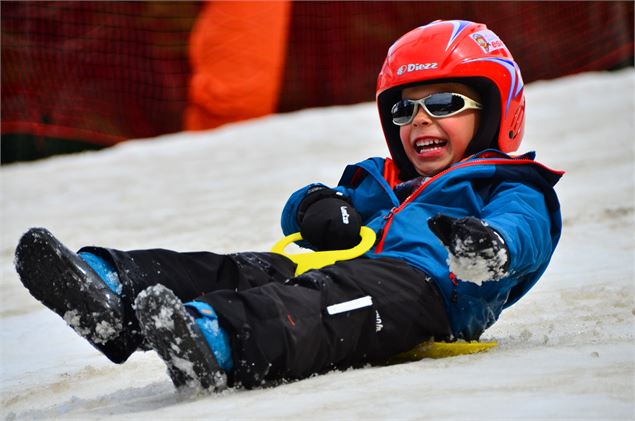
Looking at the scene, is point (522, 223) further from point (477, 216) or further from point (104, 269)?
point (104, 269)

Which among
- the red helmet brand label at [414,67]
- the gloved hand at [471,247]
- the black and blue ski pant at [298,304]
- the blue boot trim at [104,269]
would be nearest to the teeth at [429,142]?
the red helmet brand label at [414,67]

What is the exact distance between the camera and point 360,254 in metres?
3.24

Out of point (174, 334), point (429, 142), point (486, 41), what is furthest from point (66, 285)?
point (486, 41)

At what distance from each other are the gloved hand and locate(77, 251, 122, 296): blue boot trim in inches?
35.9

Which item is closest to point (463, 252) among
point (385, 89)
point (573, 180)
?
point (385, 89)

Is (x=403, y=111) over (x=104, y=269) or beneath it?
over

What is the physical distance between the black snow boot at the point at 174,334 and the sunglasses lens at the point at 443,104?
138cm

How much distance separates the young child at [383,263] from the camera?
8.69 ft

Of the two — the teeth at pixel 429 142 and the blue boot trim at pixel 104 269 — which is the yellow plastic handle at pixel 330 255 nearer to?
the teeth at pixel 429 142

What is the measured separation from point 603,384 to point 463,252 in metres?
0.48

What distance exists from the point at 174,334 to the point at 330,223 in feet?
3.24

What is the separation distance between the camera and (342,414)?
2.32m

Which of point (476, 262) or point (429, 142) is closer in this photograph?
point (476, 262)

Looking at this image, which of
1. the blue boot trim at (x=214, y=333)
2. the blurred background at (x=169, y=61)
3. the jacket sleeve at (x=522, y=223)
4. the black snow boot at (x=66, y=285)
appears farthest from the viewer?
the blurred background at (x=169, y=61)
